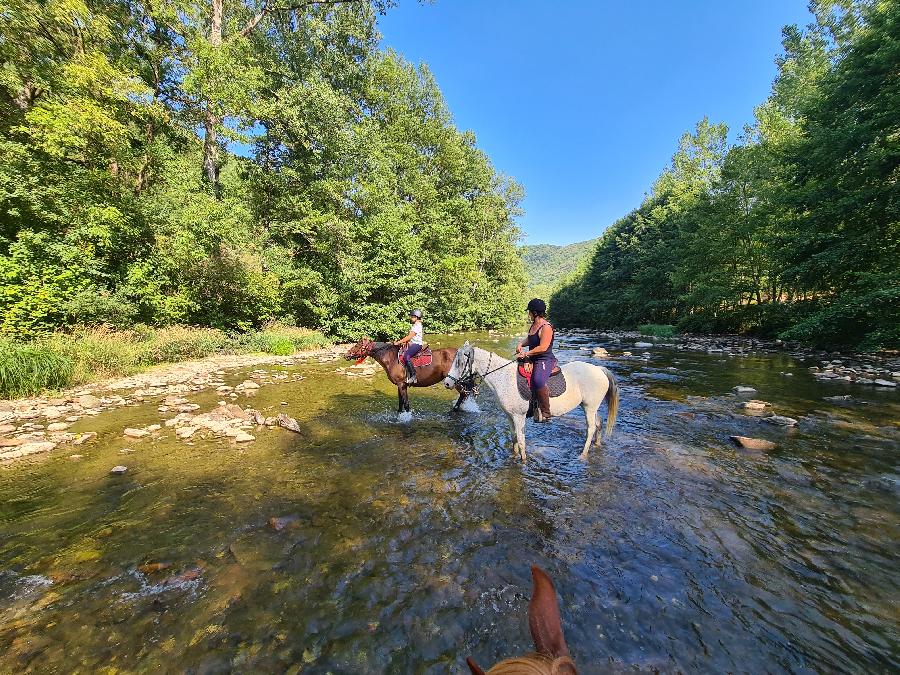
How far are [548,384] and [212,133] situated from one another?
23935 mm

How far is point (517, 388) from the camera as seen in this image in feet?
22.3

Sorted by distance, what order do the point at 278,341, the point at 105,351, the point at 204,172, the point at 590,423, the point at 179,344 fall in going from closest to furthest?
the point at 590,423 < the point at 105,351 < the point at 179,344 < the point at 278,341 < the point at 204,172

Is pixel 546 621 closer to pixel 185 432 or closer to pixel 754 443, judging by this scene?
pixel 754 443

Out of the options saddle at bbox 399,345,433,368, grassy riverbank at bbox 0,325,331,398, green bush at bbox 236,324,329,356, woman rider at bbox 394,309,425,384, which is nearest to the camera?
grassy riverbank at bbox 0,325,331,398

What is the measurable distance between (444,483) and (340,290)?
19240 millimetres

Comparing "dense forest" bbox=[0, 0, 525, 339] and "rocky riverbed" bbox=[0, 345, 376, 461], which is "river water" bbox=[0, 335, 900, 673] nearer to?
"rocky riverbed" bbox=[0, 345, 376, 461]

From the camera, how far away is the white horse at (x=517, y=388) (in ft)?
22.2

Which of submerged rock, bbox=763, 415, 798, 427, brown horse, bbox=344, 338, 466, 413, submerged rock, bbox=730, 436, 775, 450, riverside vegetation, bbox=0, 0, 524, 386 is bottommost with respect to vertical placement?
submerged rock, bbox=730, 436, 775, 450

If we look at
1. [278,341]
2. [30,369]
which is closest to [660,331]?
[278,341]

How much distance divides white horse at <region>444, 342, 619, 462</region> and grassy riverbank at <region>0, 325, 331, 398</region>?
36.6 feet

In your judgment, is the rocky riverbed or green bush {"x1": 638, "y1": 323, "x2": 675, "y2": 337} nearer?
the rocky riverbed

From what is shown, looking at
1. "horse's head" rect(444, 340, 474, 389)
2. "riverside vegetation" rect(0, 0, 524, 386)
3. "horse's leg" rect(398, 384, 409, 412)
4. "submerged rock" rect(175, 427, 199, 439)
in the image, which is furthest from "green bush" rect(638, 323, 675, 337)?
"submerged rock" rect(175, 427, 199, 439)

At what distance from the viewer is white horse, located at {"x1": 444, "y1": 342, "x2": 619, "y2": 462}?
677 cm

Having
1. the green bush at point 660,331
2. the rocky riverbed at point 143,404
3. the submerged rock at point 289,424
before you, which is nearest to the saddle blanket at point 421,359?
the submerged rock at point 289,424
